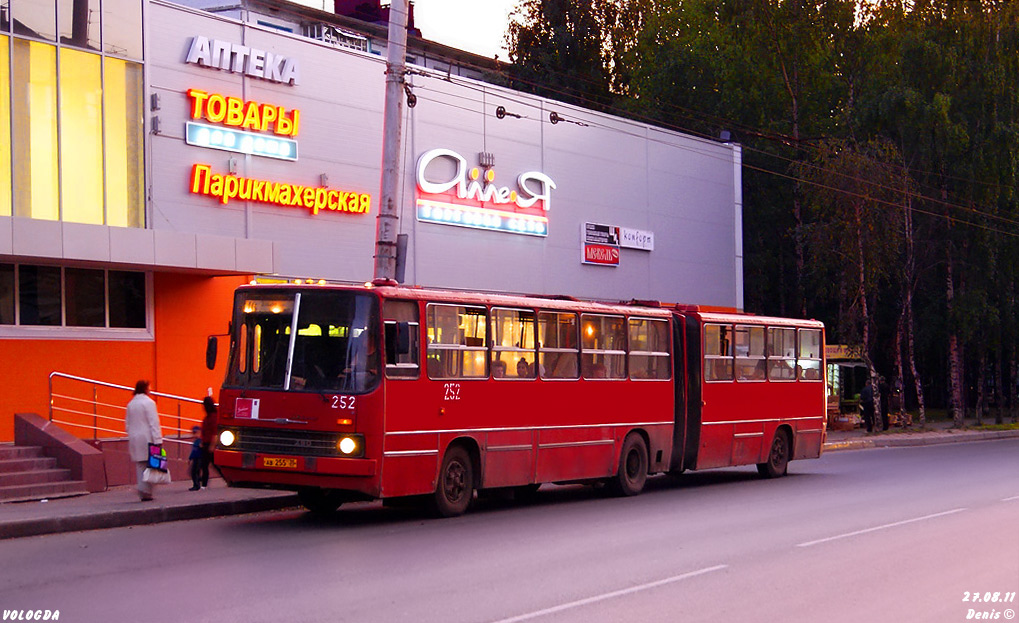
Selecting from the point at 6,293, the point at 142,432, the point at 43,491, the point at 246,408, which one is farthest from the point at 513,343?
the point at 6,293

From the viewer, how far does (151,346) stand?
75.2 ft

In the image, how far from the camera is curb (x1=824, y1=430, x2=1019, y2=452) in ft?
116

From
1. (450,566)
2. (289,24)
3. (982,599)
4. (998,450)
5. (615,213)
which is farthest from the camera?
(289,24)

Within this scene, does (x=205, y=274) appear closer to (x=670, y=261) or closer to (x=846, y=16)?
(x=670, y=261)

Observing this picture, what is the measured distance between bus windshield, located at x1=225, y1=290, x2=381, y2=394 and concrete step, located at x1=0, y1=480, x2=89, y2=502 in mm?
4024

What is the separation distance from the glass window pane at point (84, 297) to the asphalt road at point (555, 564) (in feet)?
22.5

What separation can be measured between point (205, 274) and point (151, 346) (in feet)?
5.66

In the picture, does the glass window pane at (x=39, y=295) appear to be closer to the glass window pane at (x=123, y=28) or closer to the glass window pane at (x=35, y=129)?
the glass window pane at (x=35, y=129)

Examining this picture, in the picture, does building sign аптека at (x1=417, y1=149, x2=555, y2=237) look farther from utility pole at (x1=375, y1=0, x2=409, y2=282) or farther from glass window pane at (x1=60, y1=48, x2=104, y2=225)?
utility pole at (x1=375, y1=0, x2=409, y2=282)

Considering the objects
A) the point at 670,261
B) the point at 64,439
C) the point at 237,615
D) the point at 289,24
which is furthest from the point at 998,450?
the point at 289,24

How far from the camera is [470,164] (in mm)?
30469

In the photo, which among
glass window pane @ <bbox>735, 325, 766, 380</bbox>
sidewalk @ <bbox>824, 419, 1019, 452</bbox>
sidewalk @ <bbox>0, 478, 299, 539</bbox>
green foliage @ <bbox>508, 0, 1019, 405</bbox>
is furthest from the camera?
green foliage @ <bbox>508, 0, 1019, 405</bbox>

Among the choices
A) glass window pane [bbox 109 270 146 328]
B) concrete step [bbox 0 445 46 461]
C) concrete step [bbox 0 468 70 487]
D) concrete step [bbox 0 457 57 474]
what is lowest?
concrete step [bbox 0 468 70 487]

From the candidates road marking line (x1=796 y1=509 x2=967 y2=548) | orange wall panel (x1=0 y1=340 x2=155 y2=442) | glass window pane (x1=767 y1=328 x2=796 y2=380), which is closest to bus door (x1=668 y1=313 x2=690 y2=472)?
glass window pane (x1=767 y1=328 x2=796 y2=380)
